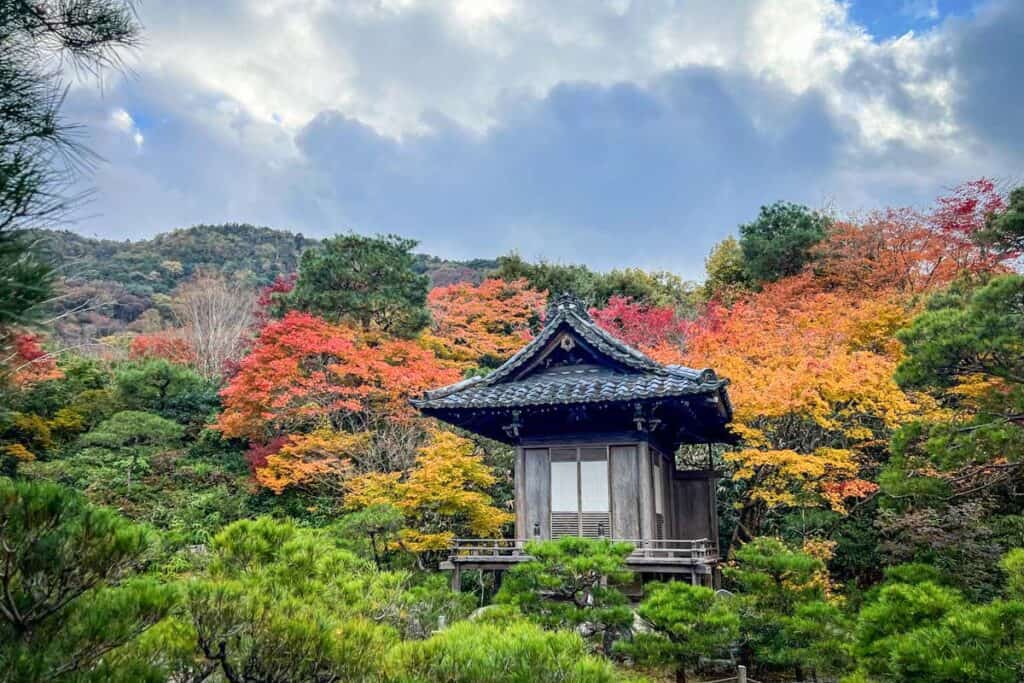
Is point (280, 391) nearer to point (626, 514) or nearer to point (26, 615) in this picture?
point (626, 514)

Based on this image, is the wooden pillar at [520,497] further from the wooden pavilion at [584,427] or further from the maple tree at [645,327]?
the maple tree at [645,327]

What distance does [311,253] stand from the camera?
21828 mm

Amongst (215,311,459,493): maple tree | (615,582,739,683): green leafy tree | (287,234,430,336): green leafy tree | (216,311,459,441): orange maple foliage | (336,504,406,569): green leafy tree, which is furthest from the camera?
(287,234,430,336): green leafy tree

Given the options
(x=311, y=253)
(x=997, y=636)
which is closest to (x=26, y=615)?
(x=997, y=636)

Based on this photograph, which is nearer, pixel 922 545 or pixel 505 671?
pixel 505 671

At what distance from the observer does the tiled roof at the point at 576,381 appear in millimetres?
10523

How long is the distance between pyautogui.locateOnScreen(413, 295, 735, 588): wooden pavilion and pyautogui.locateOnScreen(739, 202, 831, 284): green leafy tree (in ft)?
51.2

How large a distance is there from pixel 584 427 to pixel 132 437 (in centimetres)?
1660

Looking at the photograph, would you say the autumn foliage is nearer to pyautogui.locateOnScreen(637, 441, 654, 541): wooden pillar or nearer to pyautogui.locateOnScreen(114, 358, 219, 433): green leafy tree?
pyautogui.locateOnScreen(637, 441, 654, 541): wooden pillar

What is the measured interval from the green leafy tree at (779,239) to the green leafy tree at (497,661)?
2441 centimetres

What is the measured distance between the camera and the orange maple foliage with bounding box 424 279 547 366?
22.2 meters

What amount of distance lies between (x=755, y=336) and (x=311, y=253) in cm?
1368

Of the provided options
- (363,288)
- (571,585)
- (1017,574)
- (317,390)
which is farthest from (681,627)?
(363,288)

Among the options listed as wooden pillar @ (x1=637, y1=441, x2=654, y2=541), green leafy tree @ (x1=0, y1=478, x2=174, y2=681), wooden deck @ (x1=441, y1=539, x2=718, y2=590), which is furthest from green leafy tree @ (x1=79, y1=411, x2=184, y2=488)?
green leafy tree @ (x1=0, y1=478, x2=174, y2=681)
